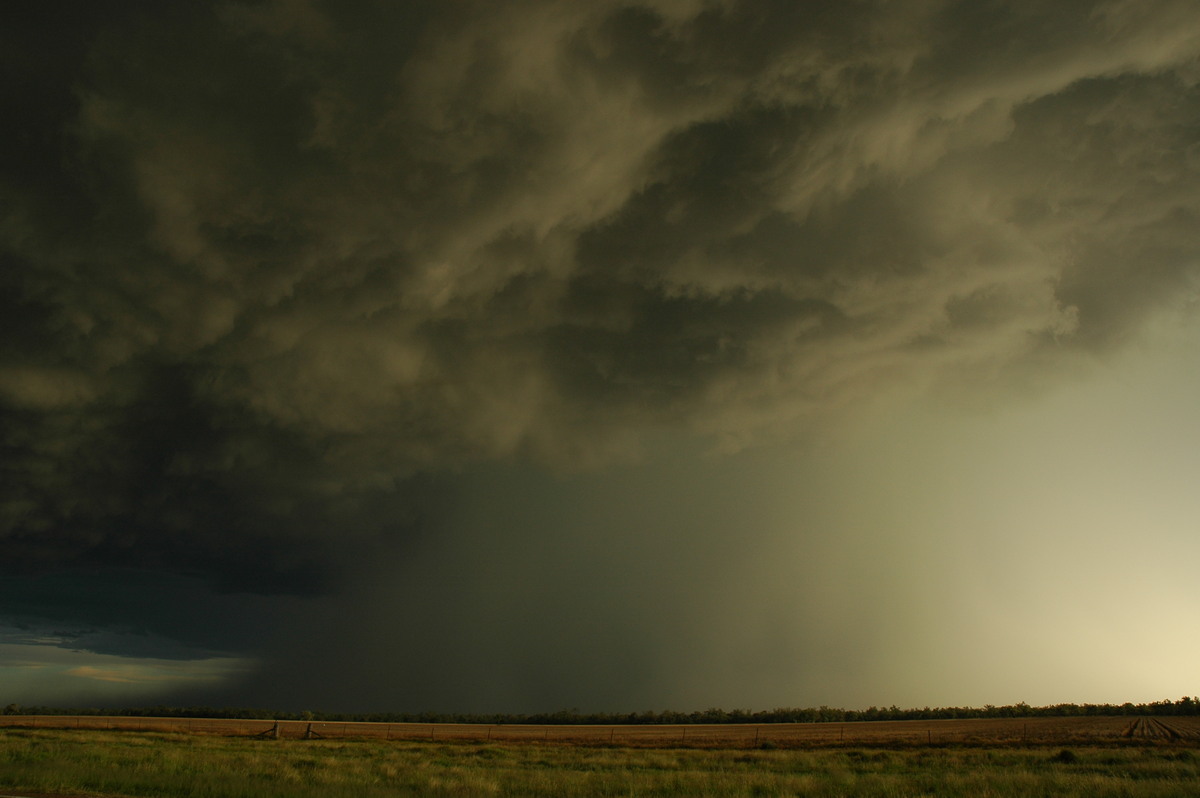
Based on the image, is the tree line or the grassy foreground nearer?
the grassy foreground

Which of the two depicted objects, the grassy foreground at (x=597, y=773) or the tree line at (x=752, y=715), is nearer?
the grassy foreground at (x=597, y=773)

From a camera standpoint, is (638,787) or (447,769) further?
(447,769)

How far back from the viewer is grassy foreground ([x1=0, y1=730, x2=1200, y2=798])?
20.2 meters

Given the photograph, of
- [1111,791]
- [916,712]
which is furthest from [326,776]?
[916,712]

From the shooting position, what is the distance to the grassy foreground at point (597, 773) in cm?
2019

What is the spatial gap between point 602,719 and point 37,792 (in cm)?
10572

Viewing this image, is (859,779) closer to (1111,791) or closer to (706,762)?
Answer: (1111,791)

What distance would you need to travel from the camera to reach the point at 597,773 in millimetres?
28375

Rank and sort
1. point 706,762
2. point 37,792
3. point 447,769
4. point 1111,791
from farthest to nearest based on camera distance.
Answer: point 706,762, point 447,769, point 1111,791, point 37,792

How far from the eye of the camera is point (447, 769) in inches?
1171

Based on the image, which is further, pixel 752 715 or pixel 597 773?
pixel 752 715

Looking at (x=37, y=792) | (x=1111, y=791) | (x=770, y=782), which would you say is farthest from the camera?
(x=770, y=782)

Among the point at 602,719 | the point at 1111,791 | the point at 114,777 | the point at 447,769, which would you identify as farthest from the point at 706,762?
the point at 602,719

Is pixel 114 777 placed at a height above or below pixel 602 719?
above
